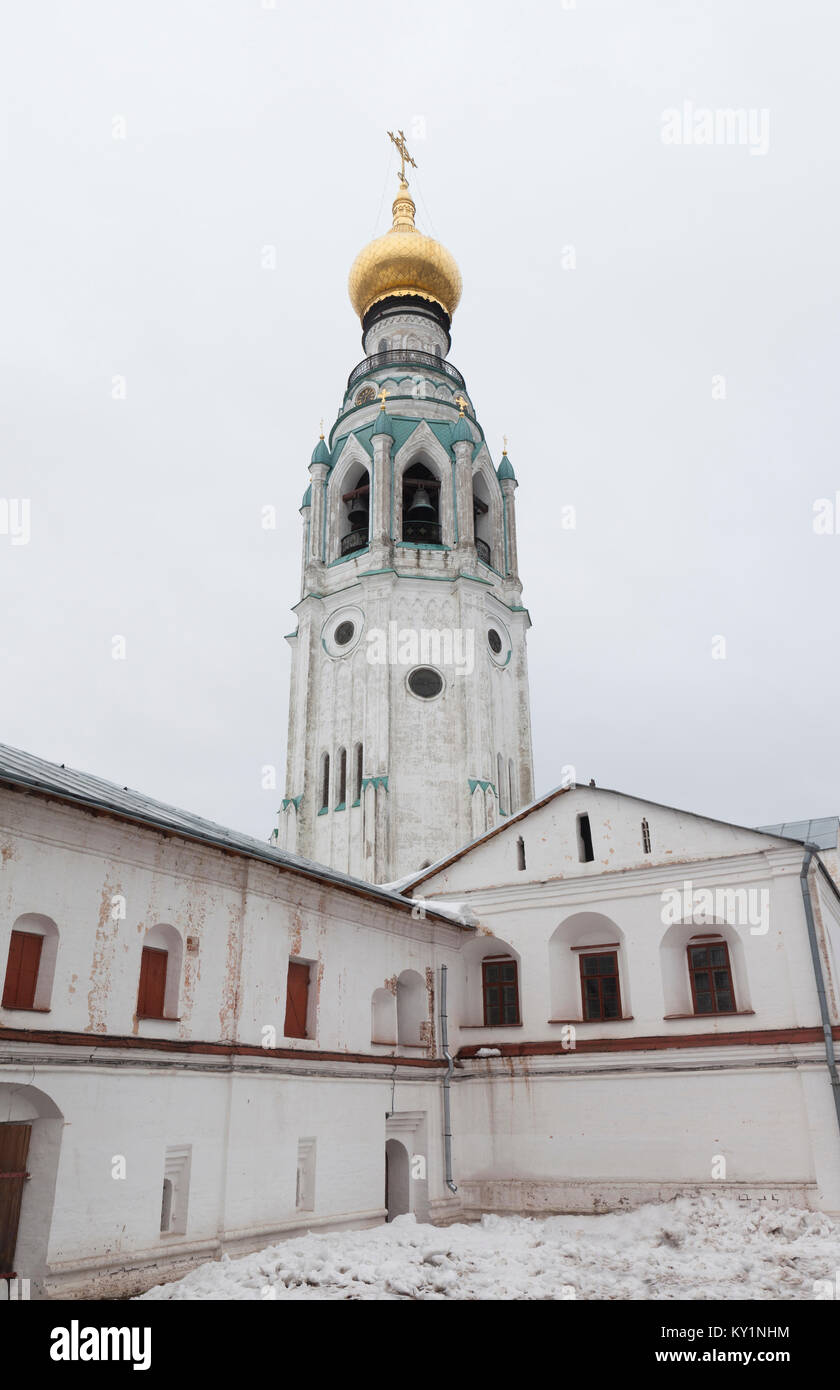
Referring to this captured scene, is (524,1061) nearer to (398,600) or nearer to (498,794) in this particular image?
(498,794)

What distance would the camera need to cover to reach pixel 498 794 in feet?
118

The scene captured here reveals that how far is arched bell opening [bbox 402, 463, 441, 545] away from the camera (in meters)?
40.8

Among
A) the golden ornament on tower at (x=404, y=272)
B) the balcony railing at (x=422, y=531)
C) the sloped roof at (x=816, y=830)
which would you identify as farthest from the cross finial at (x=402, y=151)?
the sloped roof at (x=816, y=830)

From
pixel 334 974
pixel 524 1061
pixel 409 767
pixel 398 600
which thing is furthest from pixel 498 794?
pixel 334 974

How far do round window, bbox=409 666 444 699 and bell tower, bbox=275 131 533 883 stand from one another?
0.06m

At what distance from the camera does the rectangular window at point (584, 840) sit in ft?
66.7

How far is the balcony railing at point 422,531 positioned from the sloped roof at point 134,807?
78.9ft

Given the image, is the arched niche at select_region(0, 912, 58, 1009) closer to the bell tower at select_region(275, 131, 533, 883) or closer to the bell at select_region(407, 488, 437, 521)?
the bell tower at select_region(275, 131, 533, 883)

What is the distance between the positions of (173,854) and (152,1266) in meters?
5.29

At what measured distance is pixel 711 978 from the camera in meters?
18.7

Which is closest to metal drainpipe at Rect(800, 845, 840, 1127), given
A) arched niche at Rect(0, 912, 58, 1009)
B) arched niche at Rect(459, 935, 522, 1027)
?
arched niche at Rect(459, 935, 522, 1027)

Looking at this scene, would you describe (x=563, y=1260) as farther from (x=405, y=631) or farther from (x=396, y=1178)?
(x=405, y=631)

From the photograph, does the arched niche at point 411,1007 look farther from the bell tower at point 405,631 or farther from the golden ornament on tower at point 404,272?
the golden ornament on tower at point 404,272

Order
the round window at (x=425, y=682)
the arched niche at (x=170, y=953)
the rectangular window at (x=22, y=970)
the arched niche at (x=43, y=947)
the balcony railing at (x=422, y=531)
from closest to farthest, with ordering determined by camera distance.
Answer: the rectangular window at (x=22, y=970), the arched niche at (x=43, y=947), the arched niche at (x=170, y=953), the round window at (x=425, y=682), the balcony railing at (x=422, y=531)
